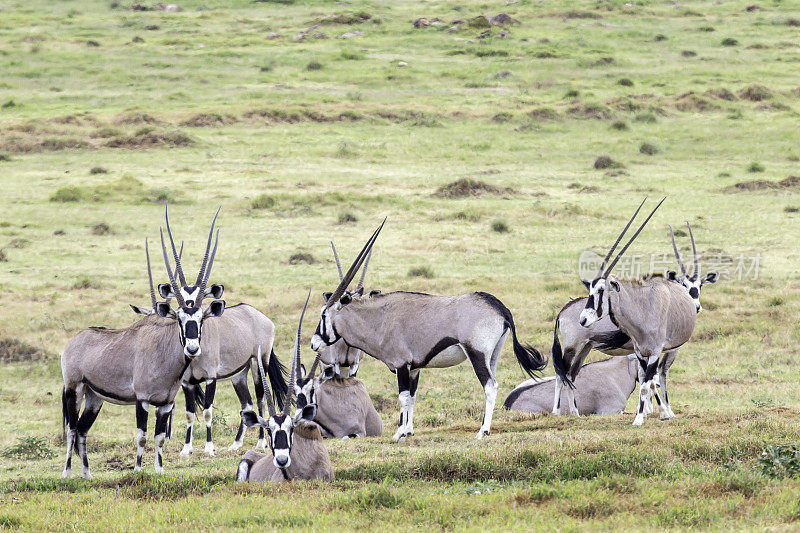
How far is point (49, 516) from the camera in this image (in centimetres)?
841

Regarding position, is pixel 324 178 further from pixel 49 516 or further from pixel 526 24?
pixel 526 24

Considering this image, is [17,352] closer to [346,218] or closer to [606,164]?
[346,218]

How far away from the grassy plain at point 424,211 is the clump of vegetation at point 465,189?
0.94 ft

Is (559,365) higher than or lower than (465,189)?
higher

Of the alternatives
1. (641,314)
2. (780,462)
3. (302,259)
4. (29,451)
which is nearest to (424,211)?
(302,259)

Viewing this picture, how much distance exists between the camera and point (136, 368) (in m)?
11.2

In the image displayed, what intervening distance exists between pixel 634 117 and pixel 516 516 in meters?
38.3

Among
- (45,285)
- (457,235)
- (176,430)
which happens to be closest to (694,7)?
(457,235)

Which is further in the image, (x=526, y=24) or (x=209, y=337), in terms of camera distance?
(x=526, y=24)

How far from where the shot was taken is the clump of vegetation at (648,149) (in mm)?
38312

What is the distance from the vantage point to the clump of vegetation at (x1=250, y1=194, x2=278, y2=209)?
1214 inches

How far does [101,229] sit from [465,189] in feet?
38.4

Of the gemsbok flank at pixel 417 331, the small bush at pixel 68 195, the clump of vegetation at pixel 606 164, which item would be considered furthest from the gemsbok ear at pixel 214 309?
the clump of vegetation at pixel 606 164

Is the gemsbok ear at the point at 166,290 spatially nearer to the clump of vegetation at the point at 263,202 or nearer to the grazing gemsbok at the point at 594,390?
the grazing gemsbok at the point at 594,390
